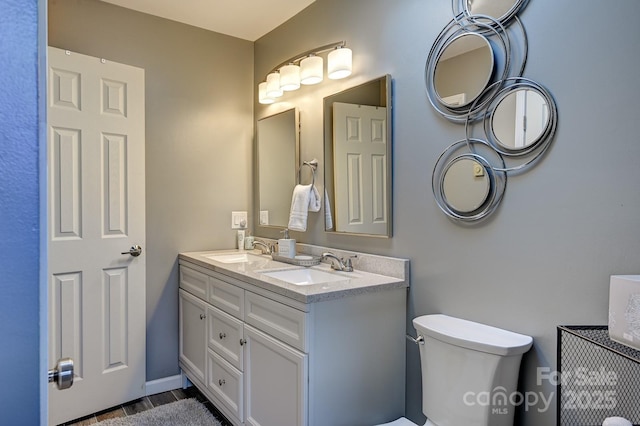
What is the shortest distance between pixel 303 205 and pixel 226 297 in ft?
2.20

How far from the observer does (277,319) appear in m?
1.61

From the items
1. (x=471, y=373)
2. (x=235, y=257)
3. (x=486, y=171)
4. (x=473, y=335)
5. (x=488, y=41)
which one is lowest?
(x=471, y=373)

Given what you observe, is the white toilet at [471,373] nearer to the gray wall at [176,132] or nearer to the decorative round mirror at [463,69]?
the decorative round mirror at [463,69]

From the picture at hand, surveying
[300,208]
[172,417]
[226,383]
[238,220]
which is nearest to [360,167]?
[300,208]

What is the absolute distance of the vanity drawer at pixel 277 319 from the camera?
1473 millimetres

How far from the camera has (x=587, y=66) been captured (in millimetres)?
1172

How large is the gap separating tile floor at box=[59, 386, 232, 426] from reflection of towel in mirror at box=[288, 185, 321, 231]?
115cm

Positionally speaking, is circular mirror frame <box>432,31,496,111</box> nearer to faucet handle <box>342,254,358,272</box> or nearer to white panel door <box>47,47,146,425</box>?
faucet handle <box>342,254,358,272</box>

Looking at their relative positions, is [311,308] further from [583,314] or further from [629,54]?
[629,54]

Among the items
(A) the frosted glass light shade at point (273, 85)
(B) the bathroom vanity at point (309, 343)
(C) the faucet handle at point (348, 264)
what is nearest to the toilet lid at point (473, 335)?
(B) the bathroom vanity at point (309, 343)

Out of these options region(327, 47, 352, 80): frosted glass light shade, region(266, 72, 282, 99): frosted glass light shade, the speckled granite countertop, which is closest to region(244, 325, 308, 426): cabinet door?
the speckled granite countertop

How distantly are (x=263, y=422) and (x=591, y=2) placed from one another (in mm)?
1938

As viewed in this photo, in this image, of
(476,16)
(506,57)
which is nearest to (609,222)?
(506,57)

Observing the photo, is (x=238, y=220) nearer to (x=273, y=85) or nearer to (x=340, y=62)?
(x=273, y=85)
